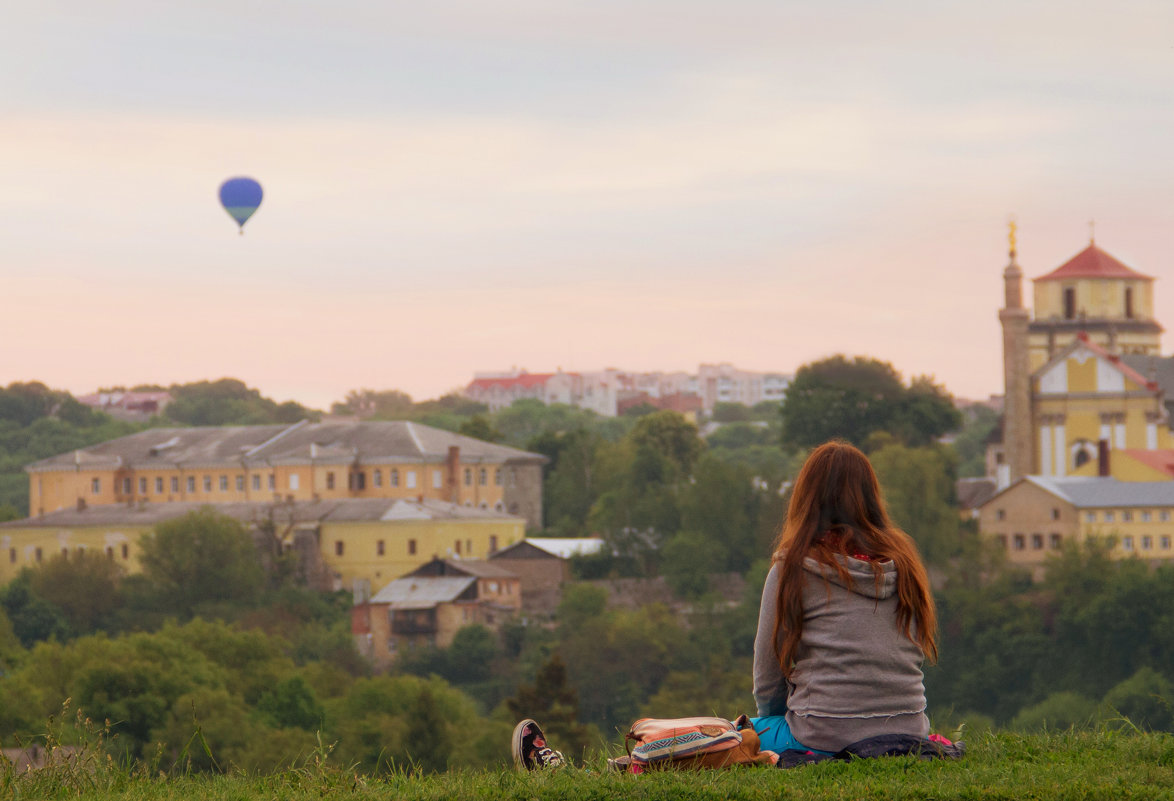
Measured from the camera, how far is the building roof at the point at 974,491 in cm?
6550

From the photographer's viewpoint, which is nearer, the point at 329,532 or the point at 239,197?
the point at 239,197

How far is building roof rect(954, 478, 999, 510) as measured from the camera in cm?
6550

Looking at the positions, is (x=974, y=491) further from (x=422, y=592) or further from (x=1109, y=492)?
(x=422, y=592)

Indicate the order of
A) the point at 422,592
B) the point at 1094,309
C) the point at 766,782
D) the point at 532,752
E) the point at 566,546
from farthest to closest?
the point at 1094,309 < the point at 566,546 < the point at 422,592 < the point at 532,752 < the point at 766,782

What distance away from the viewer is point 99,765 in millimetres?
6441

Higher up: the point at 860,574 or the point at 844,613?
the point at 860,574

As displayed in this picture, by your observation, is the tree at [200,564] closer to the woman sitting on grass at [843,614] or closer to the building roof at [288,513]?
the building roof at [288,513]

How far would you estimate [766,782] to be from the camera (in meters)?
5.32

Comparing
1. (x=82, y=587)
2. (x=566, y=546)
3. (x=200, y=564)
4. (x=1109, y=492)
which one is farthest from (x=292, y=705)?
(x=1109, y=492)

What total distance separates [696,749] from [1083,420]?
61.9 metres

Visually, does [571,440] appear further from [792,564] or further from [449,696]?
[792,564]

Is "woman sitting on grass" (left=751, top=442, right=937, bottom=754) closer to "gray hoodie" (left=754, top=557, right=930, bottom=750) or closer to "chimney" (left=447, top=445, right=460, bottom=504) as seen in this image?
"gray hoodie" (left=754, top=557, right=930, bottom=750)

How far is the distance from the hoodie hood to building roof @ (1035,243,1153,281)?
241 feet

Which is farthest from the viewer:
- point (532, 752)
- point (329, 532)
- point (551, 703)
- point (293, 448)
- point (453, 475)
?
point (453, 475)
